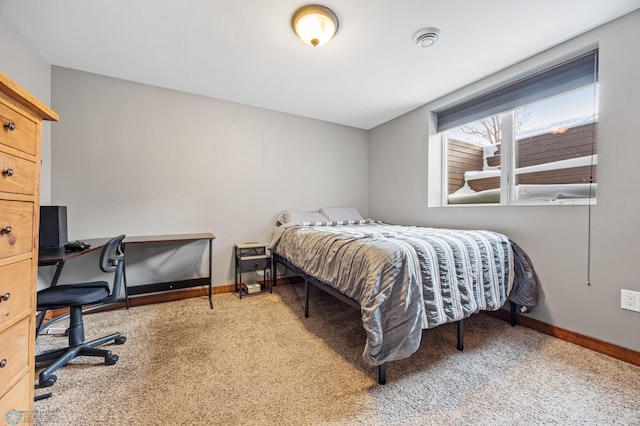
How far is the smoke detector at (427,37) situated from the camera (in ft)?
5.97

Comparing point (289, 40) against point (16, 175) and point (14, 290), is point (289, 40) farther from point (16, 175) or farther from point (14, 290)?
point (14, 290)

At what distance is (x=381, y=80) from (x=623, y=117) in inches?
71.0

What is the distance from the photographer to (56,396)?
1.30 meters

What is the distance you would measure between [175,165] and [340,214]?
2.12 m

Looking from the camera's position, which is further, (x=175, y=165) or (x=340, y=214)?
(x=340, y=214)

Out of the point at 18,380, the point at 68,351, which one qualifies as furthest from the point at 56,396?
the point at 18,380

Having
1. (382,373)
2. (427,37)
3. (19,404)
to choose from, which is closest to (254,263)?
(382,373)

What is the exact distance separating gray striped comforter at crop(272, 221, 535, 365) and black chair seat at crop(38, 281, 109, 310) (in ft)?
4.75

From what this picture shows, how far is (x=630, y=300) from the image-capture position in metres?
1.64

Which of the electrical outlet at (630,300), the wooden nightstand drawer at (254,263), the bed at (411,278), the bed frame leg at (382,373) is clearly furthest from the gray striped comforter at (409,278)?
the wooden nightstand drawer at (254,263)

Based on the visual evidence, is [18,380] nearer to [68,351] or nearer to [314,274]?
[68,351]

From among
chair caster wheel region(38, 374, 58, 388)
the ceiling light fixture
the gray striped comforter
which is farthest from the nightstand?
the ceiling light fixture

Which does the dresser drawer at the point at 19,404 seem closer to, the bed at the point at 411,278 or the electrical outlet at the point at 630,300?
the bed at the point at 411,278

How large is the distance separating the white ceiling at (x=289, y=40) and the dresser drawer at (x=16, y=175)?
1.35m
